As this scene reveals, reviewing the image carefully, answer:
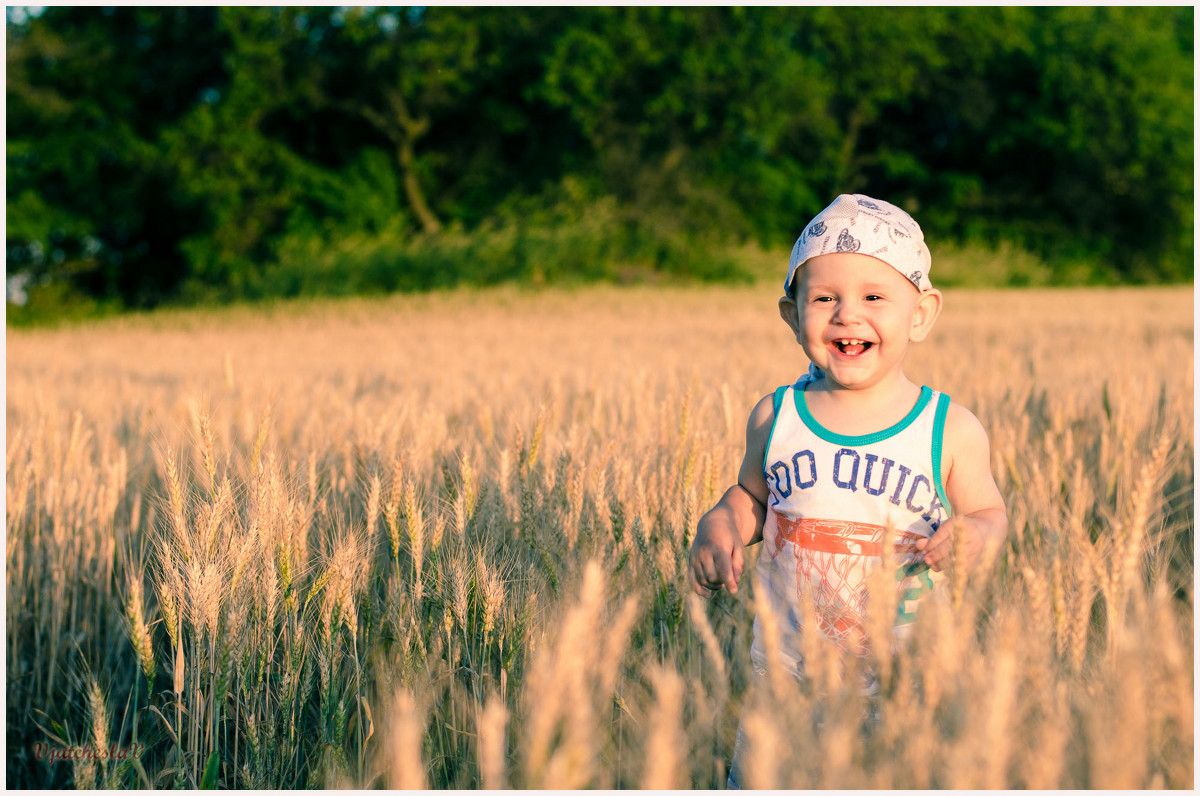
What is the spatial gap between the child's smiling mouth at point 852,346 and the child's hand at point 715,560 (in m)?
0.31

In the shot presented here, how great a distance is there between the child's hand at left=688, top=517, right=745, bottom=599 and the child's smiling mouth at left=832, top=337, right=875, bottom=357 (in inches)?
12.0

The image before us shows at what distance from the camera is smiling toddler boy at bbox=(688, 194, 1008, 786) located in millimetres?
1294

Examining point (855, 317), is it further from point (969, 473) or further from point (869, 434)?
point (969, 473)

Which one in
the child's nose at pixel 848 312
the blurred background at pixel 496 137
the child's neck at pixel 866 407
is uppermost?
the blurred background at pixel 496 137

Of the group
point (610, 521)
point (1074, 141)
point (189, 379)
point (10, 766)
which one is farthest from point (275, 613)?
point (1074, 141)

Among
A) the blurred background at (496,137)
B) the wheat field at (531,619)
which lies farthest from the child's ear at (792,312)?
the blurred background at (496,137)

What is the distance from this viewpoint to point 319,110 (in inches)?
766

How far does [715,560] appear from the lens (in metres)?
1.25

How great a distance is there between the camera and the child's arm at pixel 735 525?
1249 mm

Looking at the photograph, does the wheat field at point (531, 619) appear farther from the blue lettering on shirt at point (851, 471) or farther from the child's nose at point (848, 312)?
the child's nose at point (848, 312)

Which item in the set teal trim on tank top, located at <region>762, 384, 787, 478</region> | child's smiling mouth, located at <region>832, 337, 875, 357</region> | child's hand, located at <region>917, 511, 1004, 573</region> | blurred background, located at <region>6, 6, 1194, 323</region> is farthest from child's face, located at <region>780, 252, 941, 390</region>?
blurred background, located at <region>6, 6, 1194, 323</region>

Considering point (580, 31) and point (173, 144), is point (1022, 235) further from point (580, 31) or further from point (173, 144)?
point (173, 144)

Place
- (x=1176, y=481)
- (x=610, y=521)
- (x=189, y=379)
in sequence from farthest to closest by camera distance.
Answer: (x=189, y=379) → (x=1176, y=481) → (x=610, y=521)

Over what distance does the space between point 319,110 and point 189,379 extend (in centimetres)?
1649
